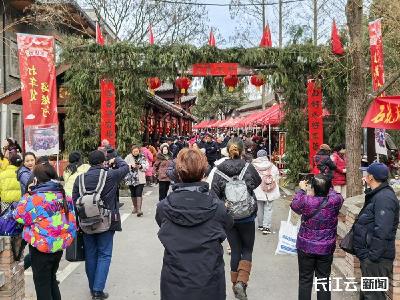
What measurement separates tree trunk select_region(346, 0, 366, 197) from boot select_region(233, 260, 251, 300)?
4678 mm

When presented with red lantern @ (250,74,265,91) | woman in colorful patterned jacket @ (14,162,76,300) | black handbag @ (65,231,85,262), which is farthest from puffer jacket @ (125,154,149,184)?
woman in colorful patterned jacket @ (14,162,76,300)

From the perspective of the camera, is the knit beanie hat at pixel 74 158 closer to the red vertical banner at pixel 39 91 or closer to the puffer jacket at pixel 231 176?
the red vertical banner at pixel 39 91

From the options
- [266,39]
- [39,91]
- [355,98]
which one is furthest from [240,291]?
[266,39]

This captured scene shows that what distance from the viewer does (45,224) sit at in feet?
14.6

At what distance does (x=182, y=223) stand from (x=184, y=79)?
36.2 feet

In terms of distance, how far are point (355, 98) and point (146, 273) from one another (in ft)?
18.3

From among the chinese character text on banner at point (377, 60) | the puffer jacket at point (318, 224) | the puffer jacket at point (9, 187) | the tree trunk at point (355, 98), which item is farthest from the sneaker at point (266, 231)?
the puffer jacket at point (9, 187)

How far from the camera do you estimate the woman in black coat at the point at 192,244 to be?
3148 mm

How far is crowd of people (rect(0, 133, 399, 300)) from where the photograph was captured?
10.5ft

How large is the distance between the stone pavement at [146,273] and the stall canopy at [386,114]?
2.38 meters

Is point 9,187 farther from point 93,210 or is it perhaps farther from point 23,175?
point 93,210

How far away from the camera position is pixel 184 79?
13.9m

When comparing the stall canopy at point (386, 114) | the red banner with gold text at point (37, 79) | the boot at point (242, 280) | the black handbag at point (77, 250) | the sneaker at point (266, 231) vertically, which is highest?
the red banner with gold text at point (37, 79)

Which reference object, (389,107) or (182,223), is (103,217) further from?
(389,107)
